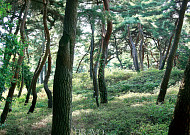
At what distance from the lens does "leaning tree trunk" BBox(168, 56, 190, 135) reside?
3.18 meters

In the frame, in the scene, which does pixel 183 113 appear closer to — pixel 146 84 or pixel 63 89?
pixel 63 89

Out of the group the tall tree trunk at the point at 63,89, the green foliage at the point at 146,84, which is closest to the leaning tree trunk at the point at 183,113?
the tall tree trunk at the point at 63,89

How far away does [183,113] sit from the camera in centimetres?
321

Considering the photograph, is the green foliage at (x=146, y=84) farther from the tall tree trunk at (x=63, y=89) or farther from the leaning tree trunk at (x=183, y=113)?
the tall tree trunk at (x=63, y=89)

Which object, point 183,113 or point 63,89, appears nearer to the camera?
point 183,113

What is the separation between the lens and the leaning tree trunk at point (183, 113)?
3.18 metres

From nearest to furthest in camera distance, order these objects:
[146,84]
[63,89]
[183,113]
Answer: [183,113], [63,89], [146,84]

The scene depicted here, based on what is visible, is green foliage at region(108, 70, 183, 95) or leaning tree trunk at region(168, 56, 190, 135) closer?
leaning tree trunk at region(168, 56, 190, 135)

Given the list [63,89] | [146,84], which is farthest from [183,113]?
[146,84]

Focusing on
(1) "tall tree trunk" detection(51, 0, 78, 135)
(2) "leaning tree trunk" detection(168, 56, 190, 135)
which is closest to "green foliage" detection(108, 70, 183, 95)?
(2) "leaning tree trunk" detection(168, 56, 190, 135)

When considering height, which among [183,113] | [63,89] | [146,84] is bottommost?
[146,84]

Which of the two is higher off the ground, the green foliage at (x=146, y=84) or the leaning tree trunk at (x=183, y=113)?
the leaning tree trunk at (x=183, y=113)

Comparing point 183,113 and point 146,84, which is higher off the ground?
point 183,113

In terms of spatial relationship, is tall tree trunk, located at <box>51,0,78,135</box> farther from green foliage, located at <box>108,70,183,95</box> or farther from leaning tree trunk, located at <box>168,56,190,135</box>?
green foliage, located at <box>108,70,183,95</box>
